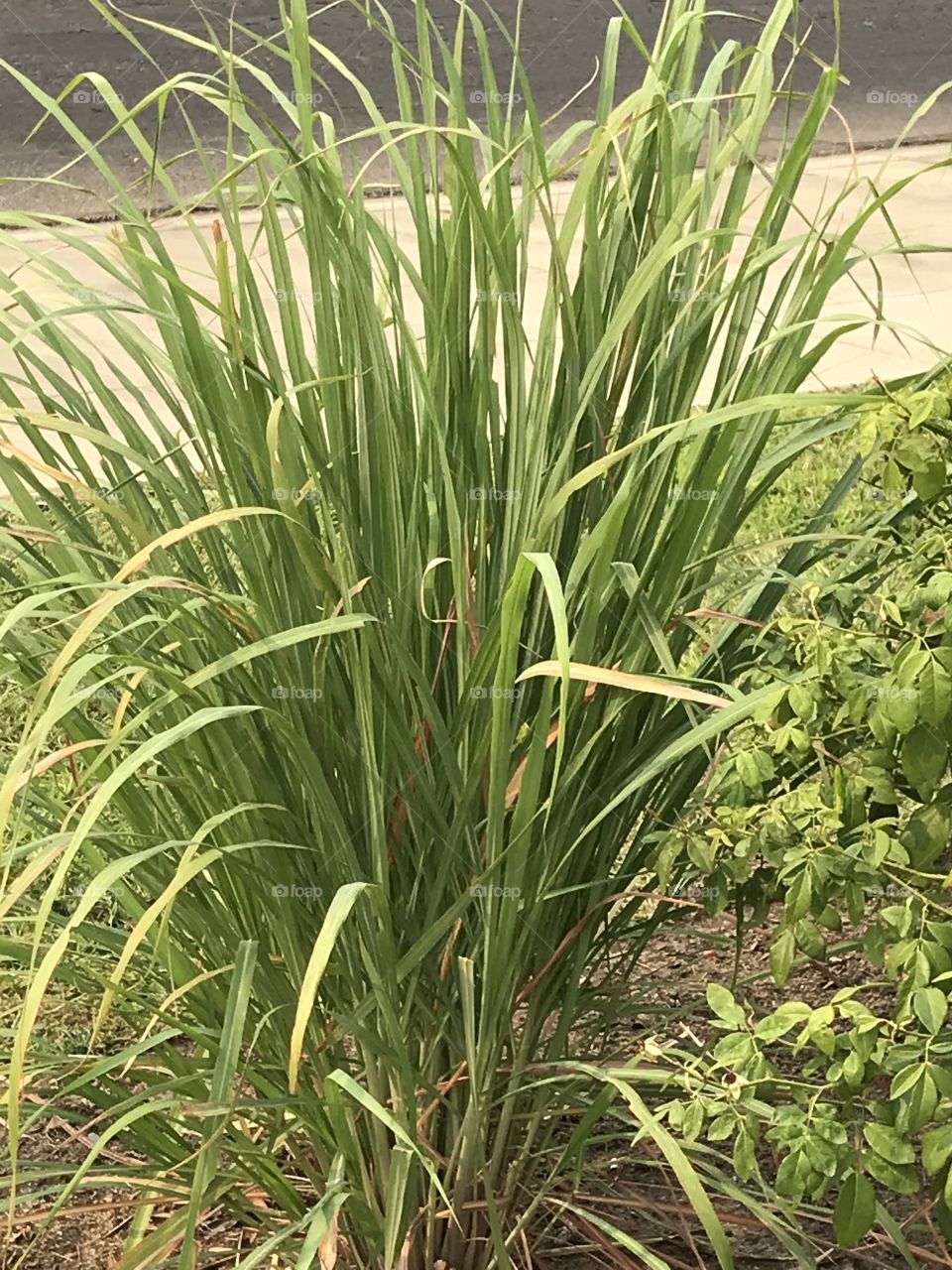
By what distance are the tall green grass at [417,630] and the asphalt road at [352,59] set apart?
A: 568cm

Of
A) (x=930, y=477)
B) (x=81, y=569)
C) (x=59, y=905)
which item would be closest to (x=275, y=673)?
(x=81, y=569)

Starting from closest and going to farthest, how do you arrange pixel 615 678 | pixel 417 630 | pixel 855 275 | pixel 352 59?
pixel 615 678
pixel 417 630
pixel 855 275
pixel 352 59

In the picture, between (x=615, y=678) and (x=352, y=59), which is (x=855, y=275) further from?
(x=615, y=678)

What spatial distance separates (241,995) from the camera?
1.49m

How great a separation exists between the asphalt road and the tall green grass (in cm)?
568

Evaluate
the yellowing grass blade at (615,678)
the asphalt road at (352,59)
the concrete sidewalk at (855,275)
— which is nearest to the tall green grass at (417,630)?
the yellowing grass blade at (615,678)

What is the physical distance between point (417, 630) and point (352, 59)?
7.61 m

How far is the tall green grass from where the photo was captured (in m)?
1.59

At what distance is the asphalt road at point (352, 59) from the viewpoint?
7.96 meters

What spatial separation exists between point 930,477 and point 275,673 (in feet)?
2.11

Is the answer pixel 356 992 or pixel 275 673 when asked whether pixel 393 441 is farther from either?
pixel 356 992

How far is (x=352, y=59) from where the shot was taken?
8.70 metres

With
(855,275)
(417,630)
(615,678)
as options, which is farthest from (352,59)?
(615,678)

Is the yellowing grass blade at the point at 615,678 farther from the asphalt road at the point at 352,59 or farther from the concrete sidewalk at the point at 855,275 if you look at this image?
the asphalt road at the point at 352,59
